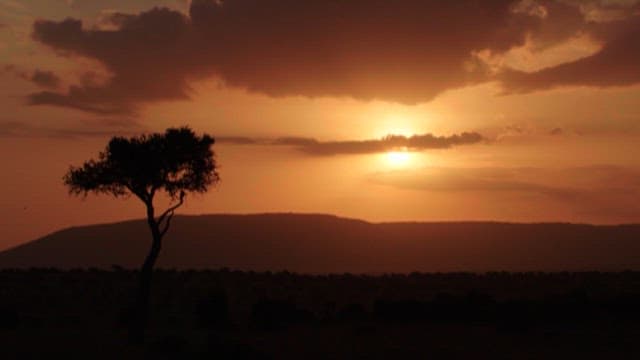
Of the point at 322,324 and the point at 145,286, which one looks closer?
the point at 145,286

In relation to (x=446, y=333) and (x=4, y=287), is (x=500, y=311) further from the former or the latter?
(x=4, y=287)

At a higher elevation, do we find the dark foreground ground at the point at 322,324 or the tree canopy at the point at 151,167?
the tree canopy at the point at 151,167

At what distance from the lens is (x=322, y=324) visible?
39.2 metres

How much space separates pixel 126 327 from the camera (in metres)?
38.4

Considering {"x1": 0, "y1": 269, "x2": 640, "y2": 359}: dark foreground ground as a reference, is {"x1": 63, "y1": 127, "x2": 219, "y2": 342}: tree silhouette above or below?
above

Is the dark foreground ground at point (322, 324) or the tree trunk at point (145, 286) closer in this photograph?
the dark foreground ground at point (322, 324)

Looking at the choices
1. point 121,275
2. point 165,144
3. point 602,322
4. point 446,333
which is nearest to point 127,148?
point 165,144

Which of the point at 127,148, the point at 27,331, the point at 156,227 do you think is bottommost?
the point at 27,331

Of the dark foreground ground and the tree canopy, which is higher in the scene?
the tree canopy

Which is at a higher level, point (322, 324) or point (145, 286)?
point (145, 286)

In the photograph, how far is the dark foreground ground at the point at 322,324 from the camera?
29.9 metres

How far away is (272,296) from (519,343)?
83.3 feet

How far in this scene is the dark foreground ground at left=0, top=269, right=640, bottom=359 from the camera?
29.9m

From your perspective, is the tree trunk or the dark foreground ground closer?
the dark foreground ground
